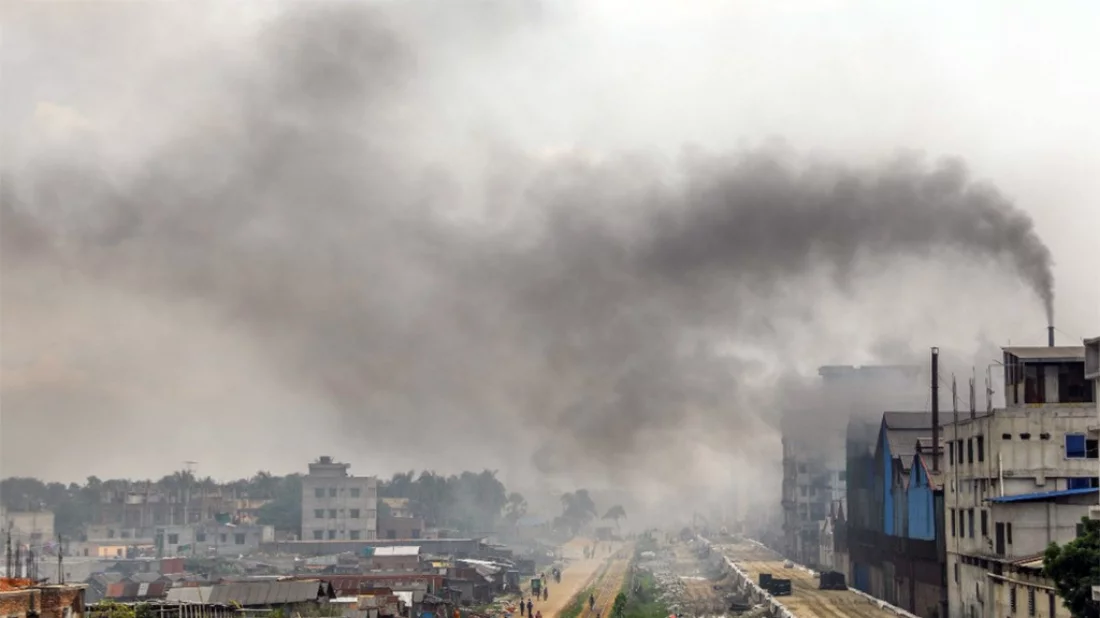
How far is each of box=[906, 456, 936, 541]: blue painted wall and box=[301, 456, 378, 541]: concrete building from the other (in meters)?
86.9

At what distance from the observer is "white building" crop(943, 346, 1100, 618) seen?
226 ft

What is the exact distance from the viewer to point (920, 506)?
90.2m

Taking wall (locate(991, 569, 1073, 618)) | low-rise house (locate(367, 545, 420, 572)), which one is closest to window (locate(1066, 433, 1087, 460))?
wall (locate(991, 569, 1073, 618))

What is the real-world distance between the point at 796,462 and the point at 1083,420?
104415 mm

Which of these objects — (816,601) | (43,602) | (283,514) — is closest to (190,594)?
(43,602)

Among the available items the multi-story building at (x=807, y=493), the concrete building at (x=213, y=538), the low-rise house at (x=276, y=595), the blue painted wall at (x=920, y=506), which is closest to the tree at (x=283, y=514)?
the concrete building at (x=213, y=538)

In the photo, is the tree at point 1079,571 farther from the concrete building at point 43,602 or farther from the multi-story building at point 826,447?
the multi-story building at point 826,447

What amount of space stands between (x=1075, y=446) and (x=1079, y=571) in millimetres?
17581

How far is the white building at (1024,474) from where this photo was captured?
2712 inches

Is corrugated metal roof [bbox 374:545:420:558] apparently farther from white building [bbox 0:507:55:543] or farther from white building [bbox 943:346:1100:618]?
white building [bbox 0:507:55:543]

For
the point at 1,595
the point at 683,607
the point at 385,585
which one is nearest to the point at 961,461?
the point at 683,607

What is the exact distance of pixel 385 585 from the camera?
9744 cm

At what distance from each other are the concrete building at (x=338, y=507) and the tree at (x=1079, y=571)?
118642mm

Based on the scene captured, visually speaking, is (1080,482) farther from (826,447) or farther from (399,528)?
(399,528)
